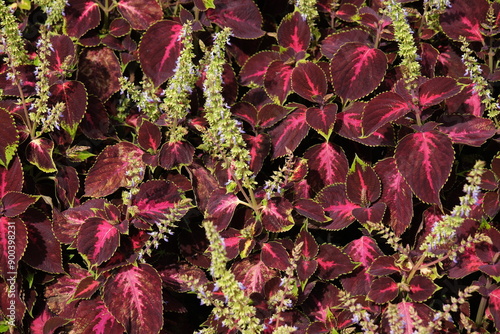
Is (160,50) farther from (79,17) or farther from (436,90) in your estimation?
(436,90)

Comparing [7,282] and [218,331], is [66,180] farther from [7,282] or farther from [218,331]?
[218,331]

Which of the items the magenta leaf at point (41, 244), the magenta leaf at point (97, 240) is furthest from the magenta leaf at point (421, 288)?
the magenta leaf at point (41, 244)

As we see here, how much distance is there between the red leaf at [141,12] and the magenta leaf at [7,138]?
80 cm

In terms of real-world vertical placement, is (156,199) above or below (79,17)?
below

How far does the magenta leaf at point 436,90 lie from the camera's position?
9.37 feet

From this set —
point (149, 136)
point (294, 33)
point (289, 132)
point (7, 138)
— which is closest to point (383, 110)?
point (289, 132)

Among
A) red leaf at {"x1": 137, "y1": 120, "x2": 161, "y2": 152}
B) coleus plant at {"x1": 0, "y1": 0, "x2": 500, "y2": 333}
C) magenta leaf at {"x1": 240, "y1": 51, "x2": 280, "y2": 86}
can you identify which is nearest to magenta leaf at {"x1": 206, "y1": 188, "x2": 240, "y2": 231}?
coleus plant at {"x1": 0, "y1": 0, "x2": 500, "y2": 333}

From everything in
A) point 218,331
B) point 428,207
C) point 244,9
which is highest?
point 244,9

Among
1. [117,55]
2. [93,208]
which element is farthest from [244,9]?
[93,208]

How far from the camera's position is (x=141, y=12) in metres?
3.40

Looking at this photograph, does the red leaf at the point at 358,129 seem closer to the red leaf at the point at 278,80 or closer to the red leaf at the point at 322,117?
the red leaf at the point at 322,117

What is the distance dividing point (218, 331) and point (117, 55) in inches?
63.5

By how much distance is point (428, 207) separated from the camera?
10.3 feet

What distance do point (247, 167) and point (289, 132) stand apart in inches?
17.3
